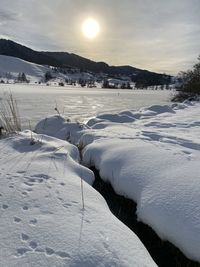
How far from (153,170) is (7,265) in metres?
2.17

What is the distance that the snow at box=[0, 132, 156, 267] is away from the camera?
79.5 inches

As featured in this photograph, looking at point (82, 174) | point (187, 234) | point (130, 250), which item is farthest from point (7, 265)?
point (82, 174)

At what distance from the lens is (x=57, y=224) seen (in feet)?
7.79

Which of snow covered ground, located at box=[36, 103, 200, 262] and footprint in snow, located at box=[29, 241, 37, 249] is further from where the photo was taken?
snow covered ground, located at box=[36, 103, 200, 262]

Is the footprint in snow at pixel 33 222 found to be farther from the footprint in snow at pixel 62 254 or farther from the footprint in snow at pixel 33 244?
the footprint in snow at pixel 62 254

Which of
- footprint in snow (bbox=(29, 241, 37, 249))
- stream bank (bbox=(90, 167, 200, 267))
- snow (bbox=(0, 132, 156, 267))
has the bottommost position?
stream bank (bbox=(90, 167, 200, 267))

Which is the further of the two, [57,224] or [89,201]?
[89,201]

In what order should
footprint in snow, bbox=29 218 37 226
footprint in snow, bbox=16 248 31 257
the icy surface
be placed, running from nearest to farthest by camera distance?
footprint in snow, bbox=16 248 31 257 < footprint in snow, bbox=29 218 37 226 < the icy surface

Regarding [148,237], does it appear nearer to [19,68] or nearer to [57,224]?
[57,224]

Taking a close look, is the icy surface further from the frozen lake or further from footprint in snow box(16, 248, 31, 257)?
the frozen lake

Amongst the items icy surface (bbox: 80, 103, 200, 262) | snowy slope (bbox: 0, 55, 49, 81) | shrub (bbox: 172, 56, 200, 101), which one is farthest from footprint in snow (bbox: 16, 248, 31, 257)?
snowy slope (bbox: 0, 55, 49, 81)

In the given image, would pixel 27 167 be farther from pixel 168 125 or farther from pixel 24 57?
pixel 24 57

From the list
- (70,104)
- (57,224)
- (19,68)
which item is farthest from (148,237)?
(19,68)

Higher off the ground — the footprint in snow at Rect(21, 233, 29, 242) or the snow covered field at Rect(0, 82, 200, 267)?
the footprint in snow at Rect(21, 233, 29, 242)
